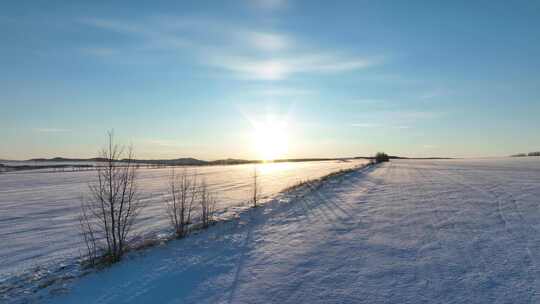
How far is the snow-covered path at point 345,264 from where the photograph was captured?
4582mm

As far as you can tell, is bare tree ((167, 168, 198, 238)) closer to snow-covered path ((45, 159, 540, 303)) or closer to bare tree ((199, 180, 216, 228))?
bare tree ((199, 180, 216, 228))

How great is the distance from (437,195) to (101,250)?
14014 mm

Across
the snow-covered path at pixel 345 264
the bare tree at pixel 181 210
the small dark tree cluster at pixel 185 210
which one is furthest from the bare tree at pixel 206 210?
the snow-covered path at pixel 345 264

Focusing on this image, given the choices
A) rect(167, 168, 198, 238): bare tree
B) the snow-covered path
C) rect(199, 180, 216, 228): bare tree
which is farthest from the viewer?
rect(199, 180, 216, 228): bare tree

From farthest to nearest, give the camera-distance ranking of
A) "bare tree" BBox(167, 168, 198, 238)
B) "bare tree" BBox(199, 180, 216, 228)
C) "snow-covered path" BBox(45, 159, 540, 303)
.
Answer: "bare tree" BBox(199, 180, 216, 228) → "bare tree" BBox(167, 168, 198, 238) → "snow-covered path" BBox(45, 159, 540, 303)

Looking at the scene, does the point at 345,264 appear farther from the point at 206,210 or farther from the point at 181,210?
the point at 206,210

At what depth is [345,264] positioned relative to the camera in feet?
18.9

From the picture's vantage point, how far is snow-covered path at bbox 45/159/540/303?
4.58m

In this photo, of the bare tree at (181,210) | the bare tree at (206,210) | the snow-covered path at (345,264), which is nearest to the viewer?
the snow-covered path at (345,264)

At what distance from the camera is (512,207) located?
1037 centimetres

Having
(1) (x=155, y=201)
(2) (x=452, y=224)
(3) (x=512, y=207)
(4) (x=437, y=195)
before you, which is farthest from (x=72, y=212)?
(3) (x=512, y=207)

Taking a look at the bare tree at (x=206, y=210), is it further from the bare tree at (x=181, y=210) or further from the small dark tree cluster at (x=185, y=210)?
the bare tree at (x=181, y=210)

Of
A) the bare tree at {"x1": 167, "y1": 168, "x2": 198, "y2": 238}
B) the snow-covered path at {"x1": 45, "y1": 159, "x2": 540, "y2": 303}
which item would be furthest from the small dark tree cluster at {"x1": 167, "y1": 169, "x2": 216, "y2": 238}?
the snow-covered path at {"x1": 45, "y1": 159, "x2": 540, "y2": 303}

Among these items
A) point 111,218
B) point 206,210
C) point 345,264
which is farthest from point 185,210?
point 345,264
